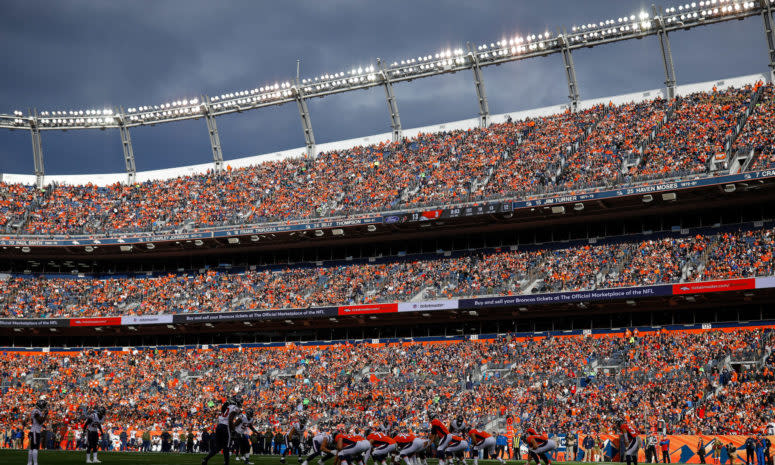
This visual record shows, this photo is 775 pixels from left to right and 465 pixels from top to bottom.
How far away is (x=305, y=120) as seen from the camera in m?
67.9

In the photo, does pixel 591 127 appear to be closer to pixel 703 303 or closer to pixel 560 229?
pixel 560 229

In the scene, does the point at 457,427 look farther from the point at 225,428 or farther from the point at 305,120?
the point at 305,120

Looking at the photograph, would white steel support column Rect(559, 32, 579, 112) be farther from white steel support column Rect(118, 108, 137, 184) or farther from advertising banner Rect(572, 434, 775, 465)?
white steel support column Rect(118, 108, 137, 184)

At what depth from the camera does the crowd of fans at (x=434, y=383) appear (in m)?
35.8

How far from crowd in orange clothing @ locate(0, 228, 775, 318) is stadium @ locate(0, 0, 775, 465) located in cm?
19

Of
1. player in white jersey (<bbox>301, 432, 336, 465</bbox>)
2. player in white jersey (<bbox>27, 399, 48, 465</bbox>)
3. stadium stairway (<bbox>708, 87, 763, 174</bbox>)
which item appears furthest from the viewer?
stadium stairway (<bbox>708, 87, 763, 174</bbox>)

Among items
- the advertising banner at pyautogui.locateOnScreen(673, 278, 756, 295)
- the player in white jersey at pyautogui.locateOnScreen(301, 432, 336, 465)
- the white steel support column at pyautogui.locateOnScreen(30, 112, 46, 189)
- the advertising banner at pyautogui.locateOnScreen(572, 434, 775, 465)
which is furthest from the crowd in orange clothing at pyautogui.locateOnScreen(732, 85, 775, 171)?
the white steel support column at pyautogui.locateOnScreen(30, 112, 46, 189)

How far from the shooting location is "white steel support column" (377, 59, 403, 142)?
6281 centimetres

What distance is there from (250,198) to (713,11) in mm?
38030

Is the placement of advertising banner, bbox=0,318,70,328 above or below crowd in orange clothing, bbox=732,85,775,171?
below

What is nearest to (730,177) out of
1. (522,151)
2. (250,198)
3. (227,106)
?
(522,151)

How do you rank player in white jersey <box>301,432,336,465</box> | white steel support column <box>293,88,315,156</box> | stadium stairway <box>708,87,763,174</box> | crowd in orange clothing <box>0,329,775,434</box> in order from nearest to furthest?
player in white jersey <box>301,432,336,465</box> → crowd in orange clothing <box>0,329,775,434</box> → stadium stairway <box>708,87,763,174</box> → white steel support column <box>293,88,315,156</box>

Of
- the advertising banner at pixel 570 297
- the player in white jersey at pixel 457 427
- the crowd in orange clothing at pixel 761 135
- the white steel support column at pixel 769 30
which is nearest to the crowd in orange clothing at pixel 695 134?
the crowd in orange clothing at pixel 761 135

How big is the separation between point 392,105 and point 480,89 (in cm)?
784
